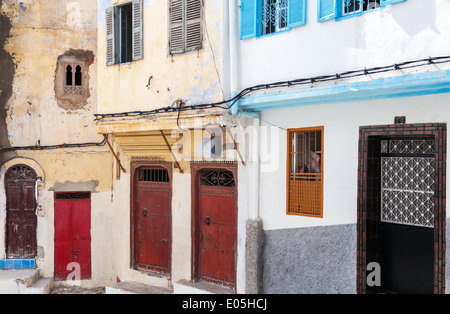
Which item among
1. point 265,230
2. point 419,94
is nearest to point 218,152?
point 265,230

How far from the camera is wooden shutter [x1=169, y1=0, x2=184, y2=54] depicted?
9.16 metres

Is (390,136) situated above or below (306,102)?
below

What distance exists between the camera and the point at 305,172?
26.3 feet

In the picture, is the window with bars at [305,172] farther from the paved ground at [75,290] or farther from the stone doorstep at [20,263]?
the stone doorstep at [20,263]

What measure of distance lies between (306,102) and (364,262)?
259 centimetres

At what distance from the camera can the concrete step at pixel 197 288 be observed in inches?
351

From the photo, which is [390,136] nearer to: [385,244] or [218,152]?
[385,244]

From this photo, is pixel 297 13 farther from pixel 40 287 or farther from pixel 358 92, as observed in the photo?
pixel 40 287

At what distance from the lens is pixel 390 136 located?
7031 mm

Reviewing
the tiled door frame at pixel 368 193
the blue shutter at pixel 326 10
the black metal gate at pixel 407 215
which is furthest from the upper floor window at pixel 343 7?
the black metal gate at pixel 407 215

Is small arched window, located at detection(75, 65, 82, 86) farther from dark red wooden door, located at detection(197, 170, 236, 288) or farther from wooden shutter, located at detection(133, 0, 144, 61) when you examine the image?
dark red wooden door, located at detection(197, 170, 236, 288)

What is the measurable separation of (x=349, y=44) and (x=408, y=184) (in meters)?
2.20

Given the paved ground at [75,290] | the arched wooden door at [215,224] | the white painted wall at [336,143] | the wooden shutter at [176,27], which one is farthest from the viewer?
the paved ground at [75,290]

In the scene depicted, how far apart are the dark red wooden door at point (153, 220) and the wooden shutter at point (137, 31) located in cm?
249
